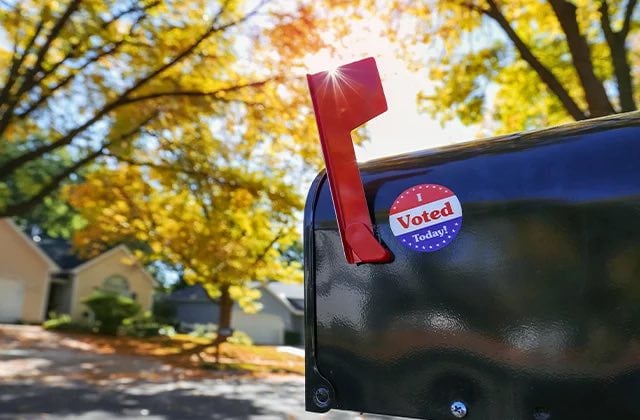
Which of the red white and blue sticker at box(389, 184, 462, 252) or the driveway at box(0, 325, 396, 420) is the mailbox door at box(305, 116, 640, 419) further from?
the driveway at box(0, 325, 396, 420)

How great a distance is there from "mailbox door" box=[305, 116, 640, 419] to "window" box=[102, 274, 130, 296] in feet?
115

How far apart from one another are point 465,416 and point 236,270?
1754cm

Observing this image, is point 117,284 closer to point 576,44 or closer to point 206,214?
point 206,214

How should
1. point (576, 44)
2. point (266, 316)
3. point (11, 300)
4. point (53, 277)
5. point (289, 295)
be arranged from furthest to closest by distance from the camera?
point (289, 295), point (266, 316), point (53, 277), point (11, 300), point (576, 44)

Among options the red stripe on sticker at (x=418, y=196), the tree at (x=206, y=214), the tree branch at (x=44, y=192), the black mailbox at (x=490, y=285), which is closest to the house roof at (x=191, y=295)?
the tree at (x=206, y=214)

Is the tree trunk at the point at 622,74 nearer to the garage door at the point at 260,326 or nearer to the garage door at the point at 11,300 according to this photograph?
the garage door at the point at 11,300

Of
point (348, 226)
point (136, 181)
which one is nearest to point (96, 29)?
point (136, 181)

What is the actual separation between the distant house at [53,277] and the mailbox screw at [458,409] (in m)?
31.7

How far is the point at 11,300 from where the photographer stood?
2912cm

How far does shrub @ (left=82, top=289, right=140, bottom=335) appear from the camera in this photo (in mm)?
27641

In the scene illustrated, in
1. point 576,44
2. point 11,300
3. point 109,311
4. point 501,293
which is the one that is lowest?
point 501,293

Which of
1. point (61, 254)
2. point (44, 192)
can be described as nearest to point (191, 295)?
point (61, 254)

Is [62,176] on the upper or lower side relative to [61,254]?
lower

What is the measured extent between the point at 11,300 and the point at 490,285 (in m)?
32.4
